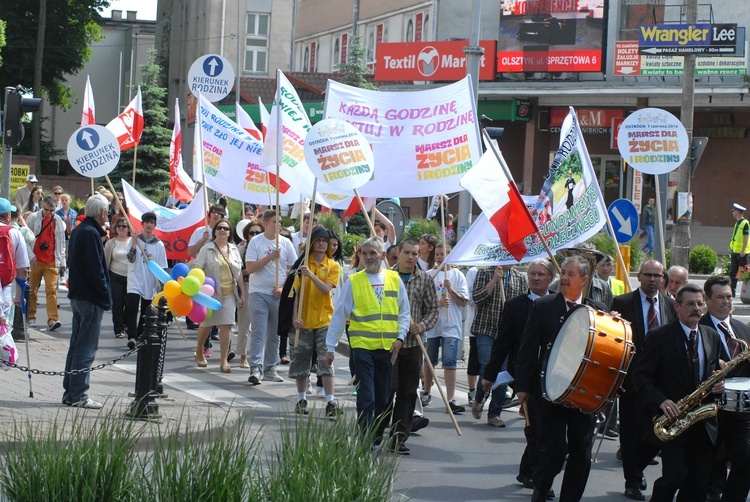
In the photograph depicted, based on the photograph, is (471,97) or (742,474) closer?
(742,474)

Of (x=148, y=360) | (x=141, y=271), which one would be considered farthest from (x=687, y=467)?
(x=141, y=271)

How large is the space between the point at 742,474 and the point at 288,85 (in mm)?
8983

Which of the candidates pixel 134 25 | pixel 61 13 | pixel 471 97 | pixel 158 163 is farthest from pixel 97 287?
pixel 134 25

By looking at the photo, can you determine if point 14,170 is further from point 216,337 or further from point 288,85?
point 288,85

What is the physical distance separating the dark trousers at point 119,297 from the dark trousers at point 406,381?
6969 millimetres

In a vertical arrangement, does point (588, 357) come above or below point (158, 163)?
below

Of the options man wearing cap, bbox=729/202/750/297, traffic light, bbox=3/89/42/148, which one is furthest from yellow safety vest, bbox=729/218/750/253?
traffic light, bbox=3/89/42/148

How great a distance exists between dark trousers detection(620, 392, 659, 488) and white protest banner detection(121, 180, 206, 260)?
8166 mm

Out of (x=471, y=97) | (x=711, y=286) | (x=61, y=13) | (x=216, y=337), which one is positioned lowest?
(x=216, y=337)

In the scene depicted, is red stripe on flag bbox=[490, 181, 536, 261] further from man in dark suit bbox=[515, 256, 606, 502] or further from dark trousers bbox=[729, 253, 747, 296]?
dark trousers bbox=[729, 253, 747, 296]

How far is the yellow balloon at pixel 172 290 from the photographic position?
11.3 m

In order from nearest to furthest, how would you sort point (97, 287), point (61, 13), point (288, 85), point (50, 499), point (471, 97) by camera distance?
point (50, 499) → point (97, 287) → point (471, 97) → point (288, 85) → point (61, 13)

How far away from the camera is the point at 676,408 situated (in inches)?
295

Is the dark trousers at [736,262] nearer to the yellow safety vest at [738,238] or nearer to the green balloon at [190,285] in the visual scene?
the yellow safety vest at [738,238]
